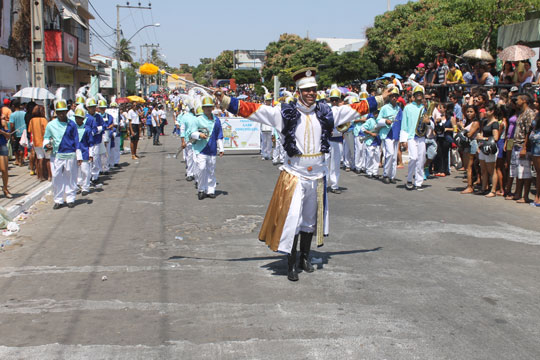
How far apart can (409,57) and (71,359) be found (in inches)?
1273

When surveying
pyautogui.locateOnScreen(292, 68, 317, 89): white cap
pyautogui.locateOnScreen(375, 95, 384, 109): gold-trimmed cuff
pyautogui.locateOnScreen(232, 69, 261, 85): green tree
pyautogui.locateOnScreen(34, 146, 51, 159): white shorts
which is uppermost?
pyautogui.locateOnScreen(232, 69, 261, 85): green tree

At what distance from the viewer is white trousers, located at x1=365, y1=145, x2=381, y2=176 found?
1399 cm

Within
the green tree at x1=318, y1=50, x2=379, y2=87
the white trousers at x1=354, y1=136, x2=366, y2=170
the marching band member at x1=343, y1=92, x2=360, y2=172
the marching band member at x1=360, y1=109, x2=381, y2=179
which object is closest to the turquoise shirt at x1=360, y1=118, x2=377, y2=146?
the marching band member at x1=360, y1=109, x2=381, y2=179

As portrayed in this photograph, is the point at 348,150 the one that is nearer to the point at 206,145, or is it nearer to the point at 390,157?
the point at 390,157

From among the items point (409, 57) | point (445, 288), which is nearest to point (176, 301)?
point (445, 288)

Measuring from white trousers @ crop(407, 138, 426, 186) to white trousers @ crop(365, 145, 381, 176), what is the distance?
1767 millimetres

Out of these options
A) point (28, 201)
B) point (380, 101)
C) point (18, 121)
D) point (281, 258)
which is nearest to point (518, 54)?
point (380, 101)

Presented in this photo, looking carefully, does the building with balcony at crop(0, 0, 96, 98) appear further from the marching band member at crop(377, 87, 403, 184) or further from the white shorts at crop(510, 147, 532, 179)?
the white shorts at crop(510, 147, 532, 179)

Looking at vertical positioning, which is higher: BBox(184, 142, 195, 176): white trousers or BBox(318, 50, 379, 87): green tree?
BBox(318, 50, 379, 87): green tree

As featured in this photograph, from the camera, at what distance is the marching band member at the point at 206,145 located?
11414 millimetres

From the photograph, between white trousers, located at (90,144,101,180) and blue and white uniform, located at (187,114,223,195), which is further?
white trousers, located at (90,144,101,180)

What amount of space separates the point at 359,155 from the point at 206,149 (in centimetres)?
527

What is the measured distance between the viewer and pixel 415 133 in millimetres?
12164

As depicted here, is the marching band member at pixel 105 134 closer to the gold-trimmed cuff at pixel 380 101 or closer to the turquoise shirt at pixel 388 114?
the turquoise shirt at pixel 388 114
